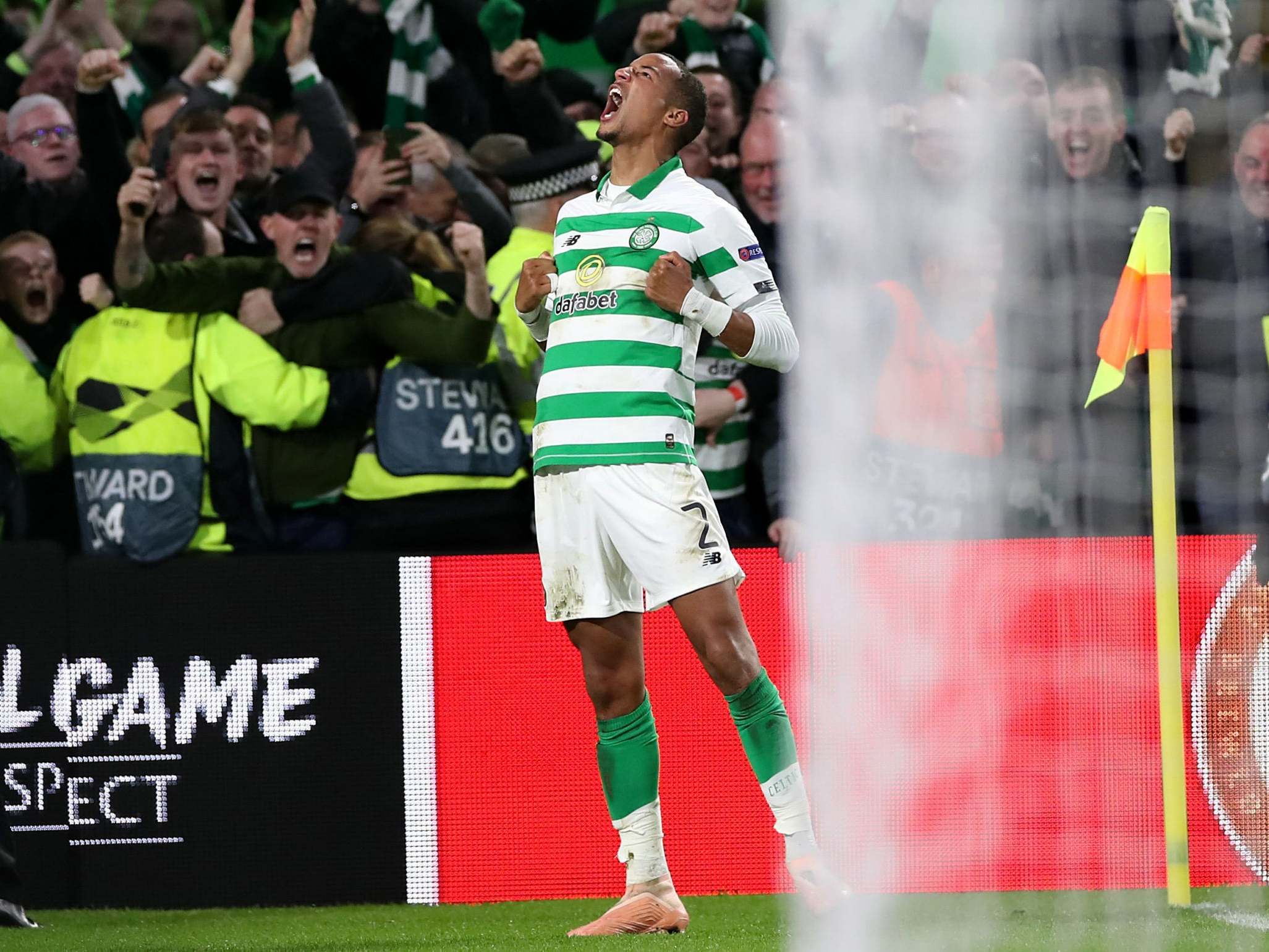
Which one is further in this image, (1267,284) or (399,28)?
(399,28)

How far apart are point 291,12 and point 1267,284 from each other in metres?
3.20

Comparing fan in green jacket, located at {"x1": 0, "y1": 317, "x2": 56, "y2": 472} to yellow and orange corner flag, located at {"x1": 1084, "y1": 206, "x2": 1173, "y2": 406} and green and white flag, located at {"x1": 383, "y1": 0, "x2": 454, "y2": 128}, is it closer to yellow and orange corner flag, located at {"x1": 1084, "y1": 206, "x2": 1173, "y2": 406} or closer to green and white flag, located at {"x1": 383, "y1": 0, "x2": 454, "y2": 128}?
green and white flag, located at {"x1": 383, "y1": 0, "x2": 454, "y2": 128}

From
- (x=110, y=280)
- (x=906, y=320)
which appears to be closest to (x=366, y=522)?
(x=110, y=280)

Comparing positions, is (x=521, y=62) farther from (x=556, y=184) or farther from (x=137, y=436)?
(x=137, y=436)

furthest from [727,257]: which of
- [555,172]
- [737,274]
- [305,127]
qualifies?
[305,127]

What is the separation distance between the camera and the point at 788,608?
4.48 m

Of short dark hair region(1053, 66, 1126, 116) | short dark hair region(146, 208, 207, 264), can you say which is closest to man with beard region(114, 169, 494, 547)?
short dark hair region(146, 208, 207, 264)

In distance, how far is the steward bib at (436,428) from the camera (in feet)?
15.4

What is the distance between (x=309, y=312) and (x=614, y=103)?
5.13ft

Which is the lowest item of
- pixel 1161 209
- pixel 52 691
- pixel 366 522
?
pixel 52 691

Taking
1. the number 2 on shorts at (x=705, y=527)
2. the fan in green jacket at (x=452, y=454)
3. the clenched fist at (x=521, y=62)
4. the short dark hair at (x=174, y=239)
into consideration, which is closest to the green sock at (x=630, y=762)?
the number 2 on shorts at (x=705, y=527)

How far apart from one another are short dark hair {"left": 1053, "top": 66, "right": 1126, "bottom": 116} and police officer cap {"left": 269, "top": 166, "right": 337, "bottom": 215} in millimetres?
2169

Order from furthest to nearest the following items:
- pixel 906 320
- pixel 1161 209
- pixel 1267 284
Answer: pixel 1267 284, pixel 1161 209, pixel 906 320

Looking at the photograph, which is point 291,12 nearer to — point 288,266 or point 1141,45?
point 288,266
